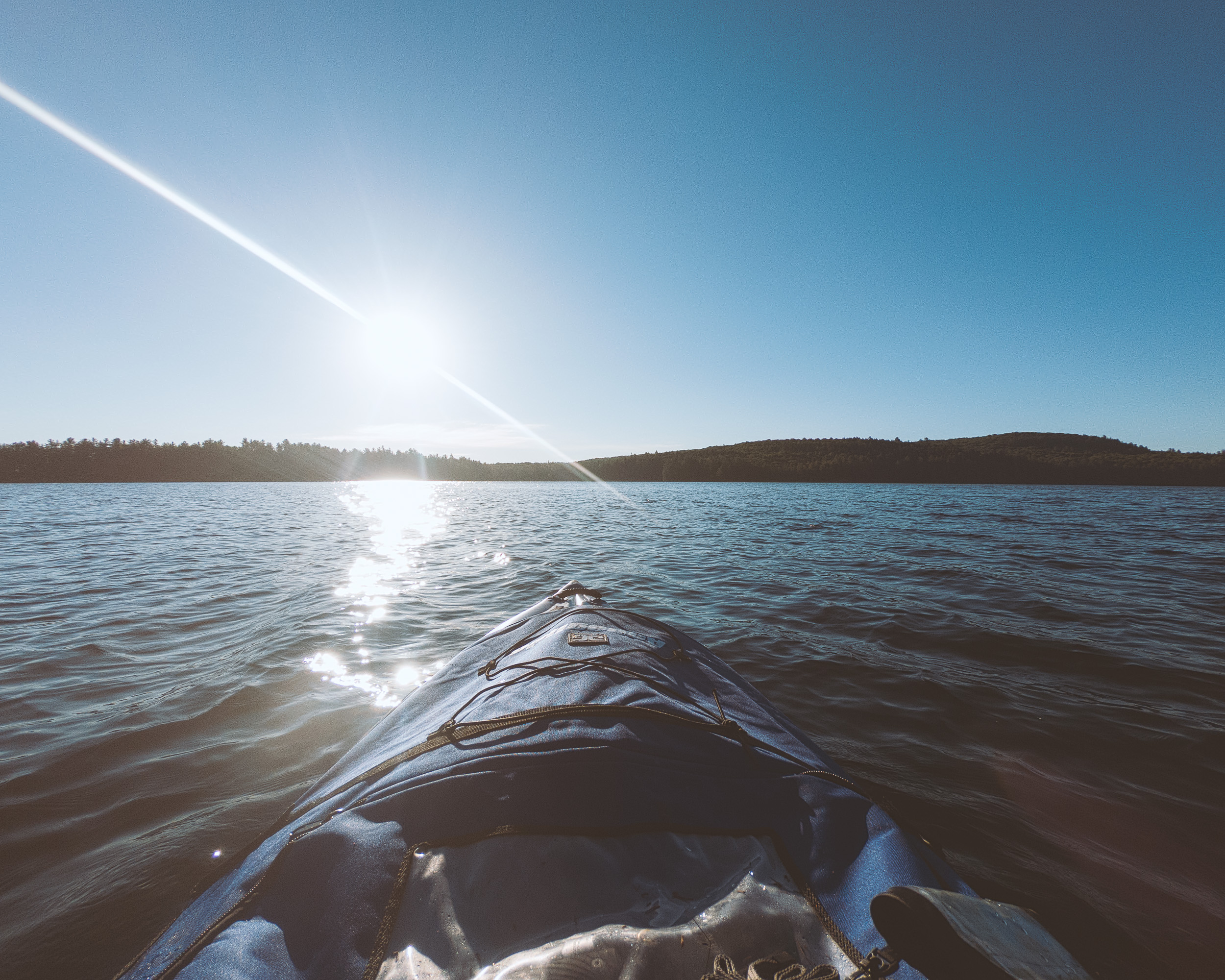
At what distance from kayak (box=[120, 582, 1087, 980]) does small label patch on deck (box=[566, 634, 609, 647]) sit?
3.43 ft

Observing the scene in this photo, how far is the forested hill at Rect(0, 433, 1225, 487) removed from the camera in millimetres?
79438

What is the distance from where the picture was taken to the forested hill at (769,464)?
261ft

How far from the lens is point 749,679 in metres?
5.59

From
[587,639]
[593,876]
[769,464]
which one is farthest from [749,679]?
[769,464]

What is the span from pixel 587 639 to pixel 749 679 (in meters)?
2.73

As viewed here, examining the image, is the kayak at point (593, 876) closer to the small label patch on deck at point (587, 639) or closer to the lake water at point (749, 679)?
the small label patch on deck at point (587, 639)

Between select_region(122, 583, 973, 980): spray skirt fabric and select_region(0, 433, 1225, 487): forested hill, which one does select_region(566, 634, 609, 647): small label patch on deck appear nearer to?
select_region(122, 583, 973, 980): spray skirt fabric

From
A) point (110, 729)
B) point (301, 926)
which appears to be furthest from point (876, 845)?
point (110, 729)

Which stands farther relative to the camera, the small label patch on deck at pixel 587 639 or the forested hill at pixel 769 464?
the forested hill at pixel 769 464

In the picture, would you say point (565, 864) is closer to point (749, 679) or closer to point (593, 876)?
point (593, 876)

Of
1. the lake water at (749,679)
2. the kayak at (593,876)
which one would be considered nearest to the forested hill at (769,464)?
the lake water at (749,679)

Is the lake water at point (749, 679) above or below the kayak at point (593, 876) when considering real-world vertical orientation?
below

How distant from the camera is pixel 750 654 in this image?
6293 mm

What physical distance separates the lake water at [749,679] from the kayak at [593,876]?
4.61 ft
